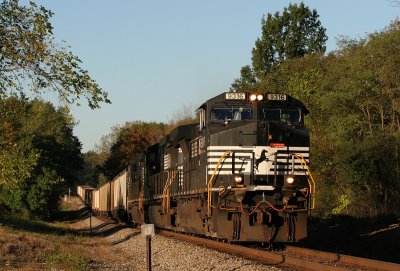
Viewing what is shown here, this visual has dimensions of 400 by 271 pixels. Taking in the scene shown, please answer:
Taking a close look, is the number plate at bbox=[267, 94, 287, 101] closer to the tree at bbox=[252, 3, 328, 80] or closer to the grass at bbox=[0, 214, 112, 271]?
the grass at bbox=[0, 214, 112, 271]

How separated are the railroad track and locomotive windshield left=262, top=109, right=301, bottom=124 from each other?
3.59 meters

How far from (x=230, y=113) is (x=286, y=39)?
6562 centimetres

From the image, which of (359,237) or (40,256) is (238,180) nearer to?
(40,256)

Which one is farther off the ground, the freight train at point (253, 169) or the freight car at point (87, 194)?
the freight train at point (253, 169)

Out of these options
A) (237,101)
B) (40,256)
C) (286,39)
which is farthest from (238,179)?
(286,39)

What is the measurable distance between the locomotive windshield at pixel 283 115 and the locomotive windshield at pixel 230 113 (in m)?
0.51

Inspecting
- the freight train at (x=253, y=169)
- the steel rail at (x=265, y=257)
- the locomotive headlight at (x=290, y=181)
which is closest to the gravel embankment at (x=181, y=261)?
the steel rail at (x=265, y=257)

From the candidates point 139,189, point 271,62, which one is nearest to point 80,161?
point 271,62

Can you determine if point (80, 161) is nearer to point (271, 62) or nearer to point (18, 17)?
point (271, 62)

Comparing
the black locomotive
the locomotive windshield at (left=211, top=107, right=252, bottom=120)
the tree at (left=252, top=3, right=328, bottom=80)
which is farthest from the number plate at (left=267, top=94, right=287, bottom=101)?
the tree at (left=252, top=3, right=328, bottom=80)

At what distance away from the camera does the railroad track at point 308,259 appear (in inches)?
514

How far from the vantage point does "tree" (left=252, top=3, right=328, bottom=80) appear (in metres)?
80.4

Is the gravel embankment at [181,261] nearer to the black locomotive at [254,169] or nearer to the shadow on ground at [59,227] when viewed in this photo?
the black locomotive at [254,169]

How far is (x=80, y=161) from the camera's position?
4358 inches
